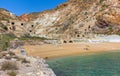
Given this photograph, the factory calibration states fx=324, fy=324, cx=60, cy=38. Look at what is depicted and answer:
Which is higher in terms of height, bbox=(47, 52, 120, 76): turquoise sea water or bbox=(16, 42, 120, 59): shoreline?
bbox=(16, 42, 120, 59): shoreline

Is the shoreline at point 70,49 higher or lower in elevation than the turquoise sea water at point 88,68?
higher

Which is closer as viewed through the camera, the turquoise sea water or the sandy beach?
the turquoise sea water

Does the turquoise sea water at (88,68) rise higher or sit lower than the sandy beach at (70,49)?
lower

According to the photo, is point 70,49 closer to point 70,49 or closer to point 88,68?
point 70,49

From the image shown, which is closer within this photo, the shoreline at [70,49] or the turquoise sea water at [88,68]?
the turquoise sea water at [88,68]

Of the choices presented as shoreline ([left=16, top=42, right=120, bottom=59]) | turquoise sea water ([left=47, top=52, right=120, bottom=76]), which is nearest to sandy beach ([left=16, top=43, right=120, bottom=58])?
shoreline ([left=16, top=42, right=120, bottom=59])

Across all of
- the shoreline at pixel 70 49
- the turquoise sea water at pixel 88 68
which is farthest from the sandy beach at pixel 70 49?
the turquoise sea water at pixel 88 68

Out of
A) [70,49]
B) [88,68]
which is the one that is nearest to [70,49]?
[70,49]

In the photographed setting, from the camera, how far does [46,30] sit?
182m

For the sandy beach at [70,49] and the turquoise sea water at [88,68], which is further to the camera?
the sandy beach at [70,49]

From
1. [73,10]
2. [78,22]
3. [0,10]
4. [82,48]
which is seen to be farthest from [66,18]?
[82,48]

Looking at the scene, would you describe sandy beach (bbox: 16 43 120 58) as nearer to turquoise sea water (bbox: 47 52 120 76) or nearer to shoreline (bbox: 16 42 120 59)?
shoreline (bbox: 16 42 120 59)

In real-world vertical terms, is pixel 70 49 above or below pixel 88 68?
above

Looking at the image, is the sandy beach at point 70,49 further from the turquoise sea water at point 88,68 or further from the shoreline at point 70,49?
the turquoise sea water at point 88,68
